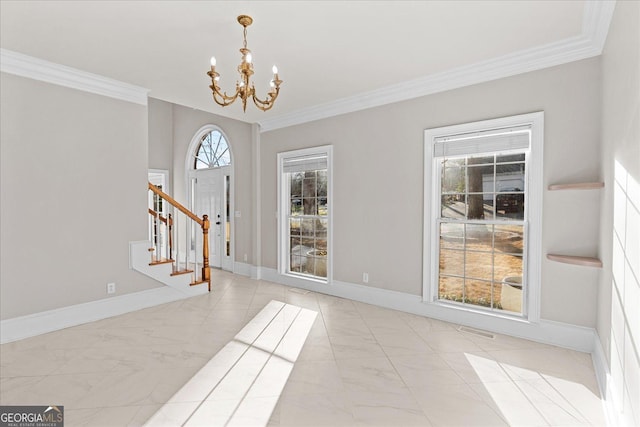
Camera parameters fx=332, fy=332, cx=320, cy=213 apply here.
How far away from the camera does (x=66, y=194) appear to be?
3.54 metres

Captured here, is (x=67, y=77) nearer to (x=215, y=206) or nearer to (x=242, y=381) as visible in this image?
(x=215, y=206)

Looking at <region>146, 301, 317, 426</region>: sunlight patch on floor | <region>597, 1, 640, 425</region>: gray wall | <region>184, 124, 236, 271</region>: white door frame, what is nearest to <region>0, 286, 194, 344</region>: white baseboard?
<region>146, 301, 317, 426</region>: sunlight patch on floor

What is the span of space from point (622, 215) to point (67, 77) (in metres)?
4.91

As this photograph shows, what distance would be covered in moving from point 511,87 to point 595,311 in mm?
2162

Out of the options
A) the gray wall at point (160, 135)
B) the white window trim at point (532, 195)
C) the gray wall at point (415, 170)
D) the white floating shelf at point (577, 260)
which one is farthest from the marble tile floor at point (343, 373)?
the gray wall at point (160, 135)

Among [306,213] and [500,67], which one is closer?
[500,67]

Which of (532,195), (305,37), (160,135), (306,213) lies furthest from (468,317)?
(160,135)

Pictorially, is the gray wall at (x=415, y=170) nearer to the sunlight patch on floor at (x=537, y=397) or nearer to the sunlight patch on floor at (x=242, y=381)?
the sunlight patch on floor at (x=537, y=397)

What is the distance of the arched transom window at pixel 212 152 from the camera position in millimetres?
6402

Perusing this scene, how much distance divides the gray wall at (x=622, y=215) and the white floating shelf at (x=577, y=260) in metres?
0.07

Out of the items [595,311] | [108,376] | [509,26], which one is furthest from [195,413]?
[509,26]

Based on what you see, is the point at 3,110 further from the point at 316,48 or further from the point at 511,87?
the point at 511,87

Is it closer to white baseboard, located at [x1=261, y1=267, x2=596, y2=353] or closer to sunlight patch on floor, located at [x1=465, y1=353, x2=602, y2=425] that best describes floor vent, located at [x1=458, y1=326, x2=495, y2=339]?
white baseboard, located at [x1=261, y1=267, x2=596, y2=353]

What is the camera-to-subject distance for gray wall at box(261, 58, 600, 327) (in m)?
2.88
